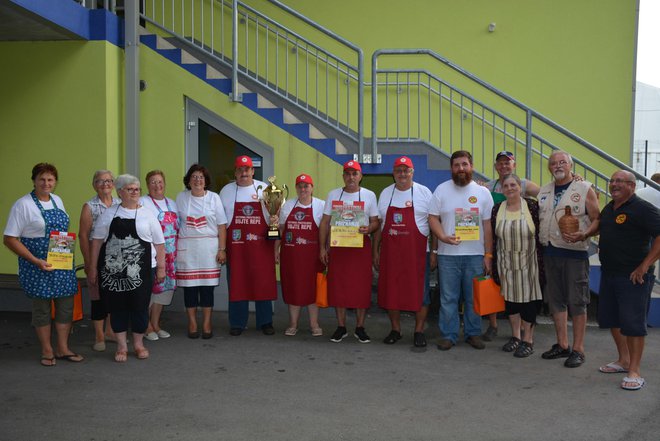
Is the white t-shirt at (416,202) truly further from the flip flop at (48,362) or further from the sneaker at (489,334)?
the flip flop at (48,362)

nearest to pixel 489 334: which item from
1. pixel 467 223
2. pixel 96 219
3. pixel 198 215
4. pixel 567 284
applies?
pixel 567 284

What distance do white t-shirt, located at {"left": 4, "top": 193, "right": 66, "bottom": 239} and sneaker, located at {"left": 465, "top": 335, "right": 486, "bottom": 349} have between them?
3846mm

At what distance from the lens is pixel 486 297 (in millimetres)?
5668

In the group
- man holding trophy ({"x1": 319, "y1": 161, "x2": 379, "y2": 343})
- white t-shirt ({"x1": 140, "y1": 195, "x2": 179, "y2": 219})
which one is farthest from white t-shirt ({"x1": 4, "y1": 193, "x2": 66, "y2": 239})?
man holding trophy ({"x1": 319, "y1": 161, "x2": 379, "y2": 343})

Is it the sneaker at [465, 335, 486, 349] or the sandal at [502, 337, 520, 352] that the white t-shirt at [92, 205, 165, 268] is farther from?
the sandal at [502, 337, 520, 352]

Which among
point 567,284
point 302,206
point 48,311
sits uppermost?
point 302,206

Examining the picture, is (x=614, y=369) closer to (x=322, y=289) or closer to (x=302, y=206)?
(x=322, y=289)

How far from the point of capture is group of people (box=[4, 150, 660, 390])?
16.5 feet

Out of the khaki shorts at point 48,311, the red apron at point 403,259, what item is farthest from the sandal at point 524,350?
the khaki shorts at point 48,311

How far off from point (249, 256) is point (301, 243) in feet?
1.78

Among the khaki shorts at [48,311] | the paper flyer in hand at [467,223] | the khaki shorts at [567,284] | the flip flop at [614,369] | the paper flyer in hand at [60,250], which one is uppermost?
the paper flyer in hand at [467,223]

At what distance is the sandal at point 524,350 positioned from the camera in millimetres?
5637

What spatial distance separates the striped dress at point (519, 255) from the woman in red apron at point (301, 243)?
5.69ft

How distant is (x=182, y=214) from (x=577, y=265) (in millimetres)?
3604
